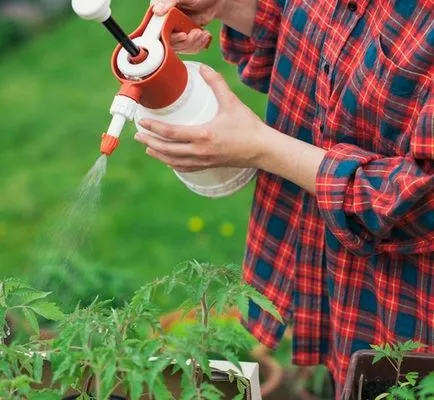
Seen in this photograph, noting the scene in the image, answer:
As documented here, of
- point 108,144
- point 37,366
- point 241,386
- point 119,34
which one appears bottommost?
point 241,386

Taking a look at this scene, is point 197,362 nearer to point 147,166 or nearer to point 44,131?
point 147,166

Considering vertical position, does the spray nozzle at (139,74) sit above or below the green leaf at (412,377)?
above

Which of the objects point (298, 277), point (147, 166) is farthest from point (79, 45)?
point (298, 277)

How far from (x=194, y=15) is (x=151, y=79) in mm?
435

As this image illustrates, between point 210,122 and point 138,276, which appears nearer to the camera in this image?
point 210,122

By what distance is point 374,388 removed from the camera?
1.58 m

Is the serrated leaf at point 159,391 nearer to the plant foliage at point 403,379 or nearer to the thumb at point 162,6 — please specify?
the plant foliage at point 403,379

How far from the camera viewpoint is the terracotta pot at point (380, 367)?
1552 millimetres

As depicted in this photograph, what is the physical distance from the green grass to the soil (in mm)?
1772

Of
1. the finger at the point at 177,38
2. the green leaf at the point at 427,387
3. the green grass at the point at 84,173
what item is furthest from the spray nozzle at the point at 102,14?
the green grass at the point at 84,173

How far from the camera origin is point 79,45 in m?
5.58

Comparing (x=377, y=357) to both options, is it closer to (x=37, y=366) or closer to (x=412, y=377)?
(x=412, y=377)

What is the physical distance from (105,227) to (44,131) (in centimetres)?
93

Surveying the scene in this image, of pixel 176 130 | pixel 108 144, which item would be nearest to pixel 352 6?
pixel 176 130
